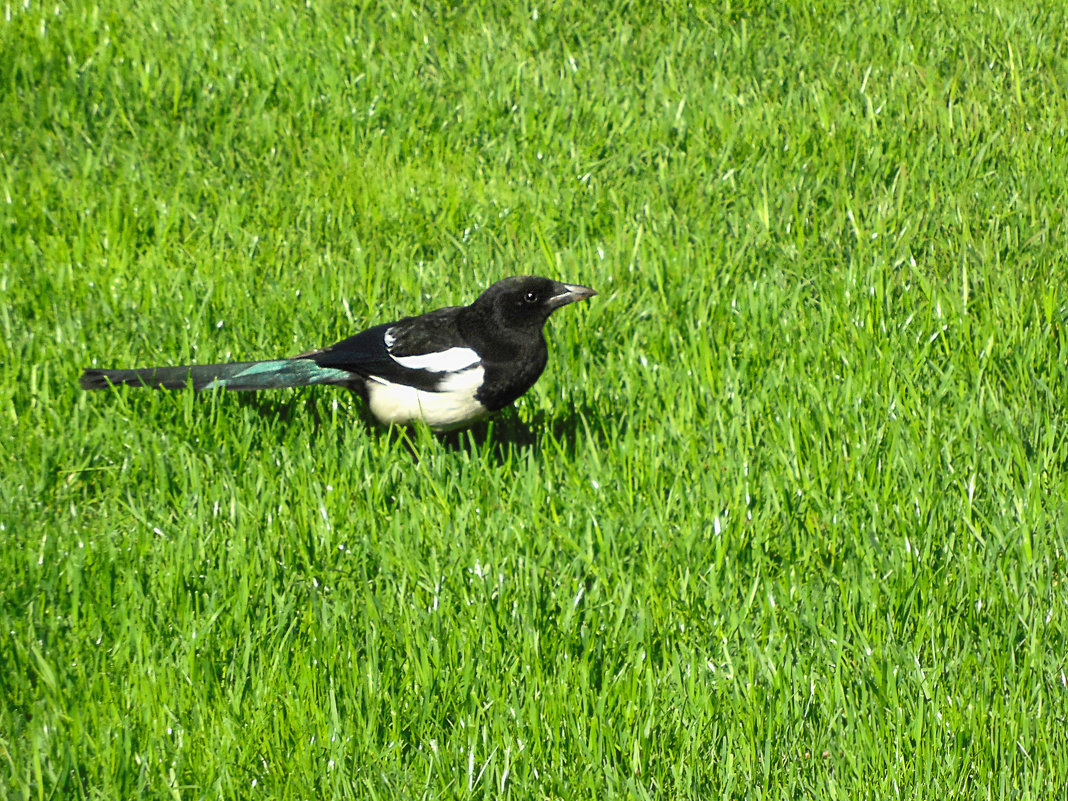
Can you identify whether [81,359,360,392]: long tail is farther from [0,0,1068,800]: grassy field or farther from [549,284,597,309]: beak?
[549,284,597,309]: beak

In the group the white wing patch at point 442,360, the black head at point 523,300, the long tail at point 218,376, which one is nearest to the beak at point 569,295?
the black head at point 523,300

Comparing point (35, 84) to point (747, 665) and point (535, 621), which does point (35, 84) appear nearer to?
point (535, 621)

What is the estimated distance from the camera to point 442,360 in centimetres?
358

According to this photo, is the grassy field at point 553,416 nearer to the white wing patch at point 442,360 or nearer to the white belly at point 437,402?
the white belly at point 437,402

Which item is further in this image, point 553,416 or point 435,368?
point 553,416

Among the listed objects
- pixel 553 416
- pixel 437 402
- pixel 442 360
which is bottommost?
pixel 553 416

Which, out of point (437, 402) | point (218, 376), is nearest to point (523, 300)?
point (437, 402)

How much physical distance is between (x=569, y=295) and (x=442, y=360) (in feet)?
1.46

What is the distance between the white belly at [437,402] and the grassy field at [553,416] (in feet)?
0.31

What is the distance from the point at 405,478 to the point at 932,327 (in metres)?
1.96

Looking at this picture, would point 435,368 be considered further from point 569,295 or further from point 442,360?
point 569,295

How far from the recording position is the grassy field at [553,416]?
2473mm

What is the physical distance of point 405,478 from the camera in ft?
11.2

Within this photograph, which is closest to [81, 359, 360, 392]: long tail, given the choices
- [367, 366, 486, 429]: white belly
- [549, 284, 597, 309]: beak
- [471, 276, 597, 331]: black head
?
[367, 366, 486, 429]: white belly
